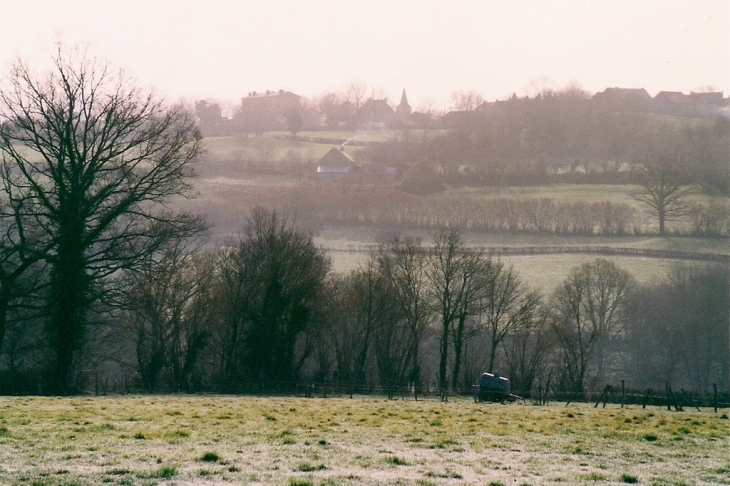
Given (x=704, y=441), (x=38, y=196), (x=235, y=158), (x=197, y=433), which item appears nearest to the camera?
(x=197, y=433)

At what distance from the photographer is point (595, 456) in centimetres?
1366

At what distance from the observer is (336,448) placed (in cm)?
1355

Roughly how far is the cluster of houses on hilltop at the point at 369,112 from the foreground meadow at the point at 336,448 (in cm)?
12320

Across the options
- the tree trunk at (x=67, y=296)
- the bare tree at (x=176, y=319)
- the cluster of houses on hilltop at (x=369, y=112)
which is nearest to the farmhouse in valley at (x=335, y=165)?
the cluster of houses on hilltop at (x=369, y=112)

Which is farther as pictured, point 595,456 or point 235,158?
point 235,158

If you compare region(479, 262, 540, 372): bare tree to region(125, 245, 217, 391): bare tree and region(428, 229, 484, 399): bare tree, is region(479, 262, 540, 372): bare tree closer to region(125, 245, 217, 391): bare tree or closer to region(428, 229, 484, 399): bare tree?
region(428, 229, 484, 399): bare tree

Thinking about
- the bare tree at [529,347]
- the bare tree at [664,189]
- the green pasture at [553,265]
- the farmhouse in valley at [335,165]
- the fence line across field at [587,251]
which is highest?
the farmhouse in valley at [335,165]

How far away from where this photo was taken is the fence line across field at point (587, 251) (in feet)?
265

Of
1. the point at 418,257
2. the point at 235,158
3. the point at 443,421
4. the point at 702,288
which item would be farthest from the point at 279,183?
the point at 443,421

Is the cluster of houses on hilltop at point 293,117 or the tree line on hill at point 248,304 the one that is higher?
the cluster of houses on hilltop at point 293,117

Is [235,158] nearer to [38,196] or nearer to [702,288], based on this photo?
[702,288]

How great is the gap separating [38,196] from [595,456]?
2172 cm

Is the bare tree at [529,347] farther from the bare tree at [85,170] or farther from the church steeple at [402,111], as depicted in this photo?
the church steeple at [402,111]

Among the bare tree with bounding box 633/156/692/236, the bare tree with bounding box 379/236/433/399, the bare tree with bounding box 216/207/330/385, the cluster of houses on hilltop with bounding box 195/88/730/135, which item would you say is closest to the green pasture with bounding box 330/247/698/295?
the bare tree with bounding box 379/236/433/399
